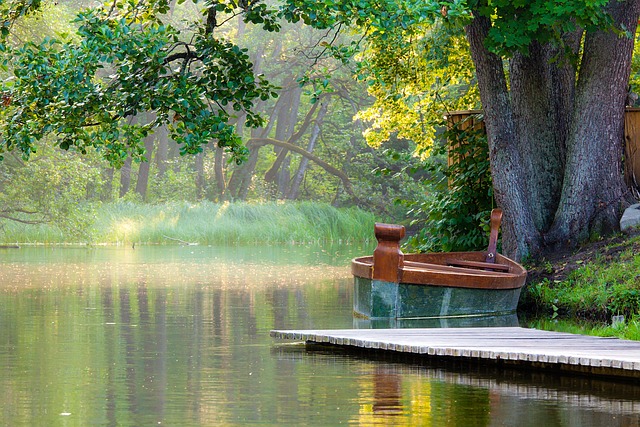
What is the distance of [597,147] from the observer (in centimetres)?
1759

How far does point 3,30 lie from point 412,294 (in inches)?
231

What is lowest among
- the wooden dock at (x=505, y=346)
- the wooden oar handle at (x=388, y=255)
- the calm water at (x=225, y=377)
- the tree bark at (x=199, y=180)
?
the calm water at (x=225, y=377)

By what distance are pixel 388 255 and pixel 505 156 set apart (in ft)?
11.7

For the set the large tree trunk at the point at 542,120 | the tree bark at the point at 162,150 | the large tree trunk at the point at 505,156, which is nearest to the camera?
the large tree trunk at the point at 505,156

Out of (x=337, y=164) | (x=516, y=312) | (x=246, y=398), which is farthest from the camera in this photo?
(x=337, y=164)


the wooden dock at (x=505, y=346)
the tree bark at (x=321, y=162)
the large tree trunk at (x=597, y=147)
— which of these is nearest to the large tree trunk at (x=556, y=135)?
the large tree trunk at (x=597, y=147)

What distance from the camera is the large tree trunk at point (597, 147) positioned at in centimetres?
1758

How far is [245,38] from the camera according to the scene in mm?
48219

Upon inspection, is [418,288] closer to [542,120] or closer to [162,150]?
[542,120]

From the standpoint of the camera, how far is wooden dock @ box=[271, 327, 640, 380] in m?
10.1

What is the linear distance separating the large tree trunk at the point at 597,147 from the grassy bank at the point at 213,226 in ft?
66.0

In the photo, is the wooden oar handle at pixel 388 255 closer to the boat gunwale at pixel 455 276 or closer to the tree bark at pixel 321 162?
the boat gunwale at pixel 455 276

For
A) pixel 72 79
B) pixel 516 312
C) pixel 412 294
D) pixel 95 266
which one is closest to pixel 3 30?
pixel 72 79

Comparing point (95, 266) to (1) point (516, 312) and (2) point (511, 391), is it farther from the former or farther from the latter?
(2) point (511, 391)
